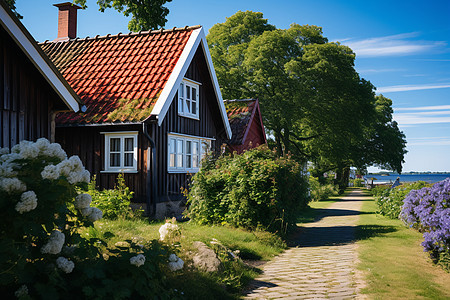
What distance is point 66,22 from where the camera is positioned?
71.8 ft

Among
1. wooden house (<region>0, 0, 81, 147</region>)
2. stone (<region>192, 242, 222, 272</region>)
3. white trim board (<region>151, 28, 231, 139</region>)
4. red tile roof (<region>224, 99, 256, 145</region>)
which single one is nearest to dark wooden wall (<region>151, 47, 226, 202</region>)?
white trim board (<region>151, 28, 231, 139</region>)

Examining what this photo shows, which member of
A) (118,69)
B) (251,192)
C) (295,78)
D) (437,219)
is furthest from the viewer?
(295,78)

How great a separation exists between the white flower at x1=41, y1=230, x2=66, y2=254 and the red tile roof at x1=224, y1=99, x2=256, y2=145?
18.9m

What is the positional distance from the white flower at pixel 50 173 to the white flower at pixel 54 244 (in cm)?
61

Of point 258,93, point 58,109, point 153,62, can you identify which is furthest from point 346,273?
point 258,93

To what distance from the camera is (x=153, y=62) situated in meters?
17.9

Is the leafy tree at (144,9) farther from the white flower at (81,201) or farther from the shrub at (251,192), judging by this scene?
the white flower at (81,201)

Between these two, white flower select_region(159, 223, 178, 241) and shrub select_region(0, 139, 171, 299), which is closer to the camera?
shrub select_region(0, 139, 171, 299)

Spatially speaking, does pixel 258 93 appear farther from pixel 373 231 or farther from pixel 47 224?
pixel 47 224

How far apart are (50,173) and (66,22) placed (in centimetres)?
1916

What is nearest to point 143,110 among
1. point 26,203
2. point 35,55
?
point 35,55

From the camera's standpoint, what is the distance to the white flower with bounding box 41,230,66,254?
474cm

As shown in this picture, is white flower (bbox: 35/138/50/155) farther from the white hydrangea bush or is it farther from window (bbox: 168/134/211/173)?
window (bbox: 168/134/211/173)

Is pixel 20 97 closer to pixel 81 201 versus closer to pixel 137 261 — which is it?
pixel 81 201
